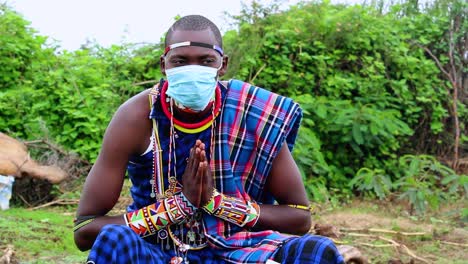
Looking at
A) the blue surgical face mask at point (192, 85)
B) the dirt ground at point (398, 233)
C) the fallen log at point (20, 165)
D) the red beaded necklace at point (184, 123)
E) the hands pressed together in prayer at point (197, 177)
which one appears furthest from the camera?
the fallen log at point (20, 165)

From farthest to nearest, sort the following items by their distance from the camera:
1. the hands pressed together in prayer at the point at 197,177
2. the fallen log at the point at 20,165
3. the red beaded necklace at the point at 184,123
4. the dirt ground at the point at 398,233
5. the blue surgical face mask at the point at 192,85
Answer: the fallen log at the point at 20,165 < the dirt ground at the point at 398,233 < the red beaded necklace at the point at 184,123 < the blue surgical face mask at the point at 192,85 < the hands pressed together in prayer at the point at 197,177

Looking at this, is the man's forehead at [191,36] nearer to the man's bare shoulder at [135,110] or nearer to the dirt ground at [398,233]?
the man's bare shoulder at [135,110]

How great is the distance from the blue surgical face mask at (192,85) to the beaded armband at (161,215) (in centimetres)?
37

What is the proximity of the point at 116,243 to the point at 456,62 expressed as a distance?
7646mm

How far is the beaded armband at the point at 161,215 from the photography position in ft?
8.41

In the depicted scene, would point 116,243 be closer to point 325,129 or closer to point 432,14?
point 325,129

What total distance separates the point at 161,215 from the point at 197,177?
224 millimetres

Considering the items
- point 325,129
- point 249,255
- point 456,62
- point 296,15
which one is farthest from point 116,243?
point 456,62

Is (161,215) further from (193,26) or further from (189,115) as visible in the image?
(193,26)

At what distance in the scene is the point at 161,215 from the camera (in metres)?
2.57

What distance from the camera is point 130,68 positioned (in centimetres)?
787

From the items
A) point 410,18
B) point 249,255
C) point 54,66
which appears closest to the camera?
point 249,255

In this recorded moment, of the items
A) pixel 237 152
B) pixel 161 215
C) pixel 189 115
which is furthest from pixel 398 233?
pixel 161 215

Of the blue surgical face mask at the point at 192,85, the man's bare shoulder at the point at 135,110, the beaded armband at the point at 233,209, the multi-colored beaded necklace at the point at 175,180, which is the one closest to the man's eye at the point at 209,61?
the blue surgical face mask at the point at 192,85
